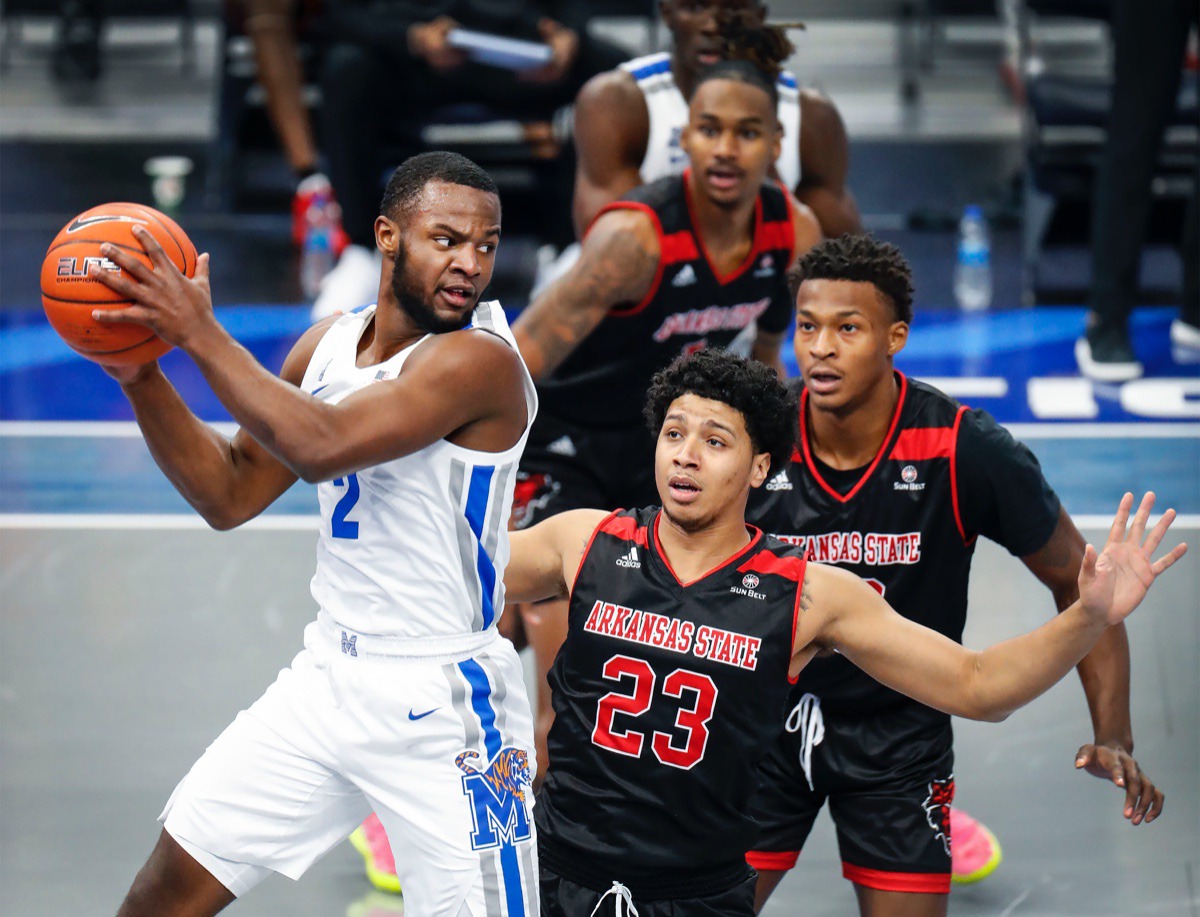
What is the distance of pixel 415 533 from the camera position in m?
3.21

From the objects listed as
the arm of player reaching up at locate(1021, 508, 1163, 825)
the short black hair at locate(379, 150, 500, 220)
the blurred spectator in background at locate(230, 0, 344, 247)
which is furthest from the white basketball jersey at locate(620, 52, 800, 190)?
the blurred spectator in background at locate(230, 0, 344, 247)

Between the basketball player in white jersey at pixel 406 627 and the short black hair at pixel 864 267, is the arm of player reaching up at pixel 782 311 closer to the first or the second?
the short black hair at pixel 864 267

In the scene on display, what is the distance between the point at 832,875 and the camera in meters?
4.46

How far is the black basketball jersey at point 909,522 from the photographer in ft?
12.3

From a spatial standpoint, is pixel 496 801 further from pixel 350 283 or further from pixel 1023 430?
pixel 350 283

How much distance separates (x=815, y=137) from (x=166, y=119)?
7663mm

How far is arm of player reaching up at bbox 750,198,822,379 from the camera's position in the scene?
4812 millimetres

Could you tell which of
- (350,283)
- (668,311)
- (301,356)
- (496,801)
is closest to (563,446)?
(668,311)

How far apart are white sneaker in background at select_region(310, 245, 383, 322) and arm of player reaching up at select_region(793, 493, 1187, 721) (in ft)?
19.5

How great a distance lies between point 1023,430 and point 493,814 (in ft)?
16.4

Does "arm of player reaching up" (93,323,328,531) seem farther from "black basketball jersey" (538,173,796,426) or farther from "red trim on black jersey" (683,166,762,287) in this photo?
"red trim on black jersey" (683,166,762,287)

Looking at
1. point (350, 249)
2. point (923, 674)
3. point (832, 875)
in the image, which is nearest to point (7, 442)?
point (350, 249)

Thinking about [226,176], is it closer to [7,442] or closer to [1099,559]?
[7,442]

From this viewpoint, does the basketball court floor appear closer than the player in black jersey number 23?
No
